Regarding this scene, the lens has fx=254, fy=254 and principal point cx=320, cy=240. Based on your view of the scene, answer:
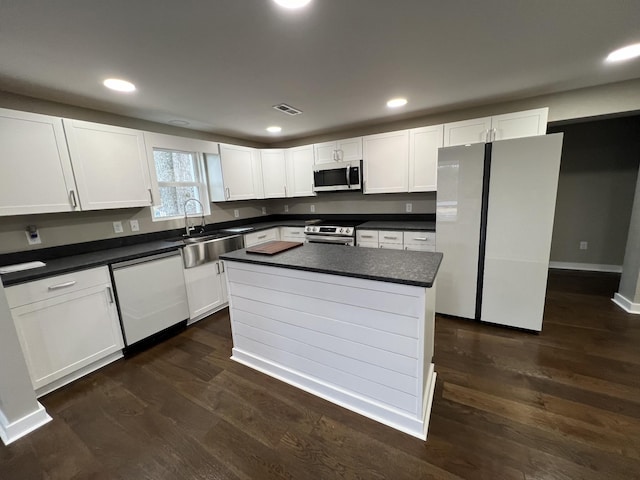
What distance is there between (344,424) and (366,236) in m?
2.28

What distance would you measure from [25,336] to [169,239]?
1.53 meters

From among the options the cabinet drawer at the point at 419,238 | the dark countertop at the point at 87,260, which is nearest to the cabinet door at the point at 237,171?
the dark countertop at the point at 87,260

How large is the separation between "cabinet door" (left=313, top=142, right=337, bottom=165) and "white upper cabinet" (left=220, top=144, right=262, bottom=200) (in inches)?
36.8

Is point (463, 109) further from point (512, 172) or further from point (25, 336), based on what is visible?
point (25, 336)

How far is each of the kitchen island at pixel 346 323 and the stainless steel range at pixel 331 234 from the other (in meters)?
1.36

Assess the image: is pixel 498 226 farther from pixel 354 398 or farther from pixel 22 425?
pixel 22 425

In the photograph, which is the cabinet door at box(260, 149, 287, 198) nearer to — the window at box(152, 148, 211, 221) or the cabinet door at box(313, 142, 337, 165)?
the cabinet door at box(313, 142, 337, 165)

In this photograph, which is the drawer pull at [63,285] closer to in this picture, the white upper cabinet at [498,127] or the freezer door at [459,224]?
the freezer door at [459,224]

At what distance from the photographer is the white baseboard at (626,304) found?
268cm

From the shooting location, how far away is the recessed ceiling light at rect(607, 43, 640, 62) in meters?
1.85

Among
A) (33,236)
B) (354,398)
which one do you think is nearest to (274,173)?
(33,236)

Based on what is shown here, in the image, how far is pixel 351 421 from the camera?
162 cm

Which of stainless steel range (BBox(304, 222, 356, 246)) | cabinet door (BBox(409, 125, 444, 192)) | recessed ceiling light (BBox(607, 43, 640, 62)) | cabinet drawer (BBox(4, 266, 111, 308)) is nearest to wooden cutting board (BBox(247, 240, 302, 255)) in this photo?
cabinet drawer (BBox(4, 266, 111, 308))

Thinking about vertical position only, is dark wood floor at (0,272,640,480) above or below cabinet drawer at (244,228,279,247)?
below
